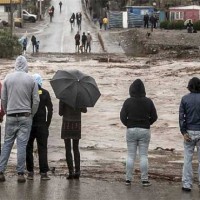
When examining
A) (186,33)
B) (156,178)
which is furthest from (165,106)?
(186,33)

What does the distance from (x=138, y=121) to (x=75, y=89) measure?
113 cm

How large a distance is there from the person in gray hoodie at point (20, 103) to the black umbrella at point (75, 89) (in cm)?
60

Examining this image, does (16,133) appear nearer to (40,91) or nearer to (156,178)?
(40,91)

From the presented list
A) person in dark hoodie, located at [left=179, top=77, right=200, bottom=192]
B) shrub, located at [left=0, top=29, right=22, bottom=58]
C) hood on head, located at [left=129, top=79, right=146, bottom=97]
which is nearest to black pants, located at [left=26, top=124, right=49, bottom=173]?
hood on head, located at [left=129, top=79, right=146, bottom=97]

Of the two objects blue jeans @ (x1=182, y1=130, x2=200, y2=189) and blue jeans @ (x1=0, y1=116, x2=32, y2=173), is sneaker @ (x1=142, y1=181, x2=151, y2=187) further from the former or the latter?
blue jeans @ (x1=0, y1=116, x2=32, y2=173)

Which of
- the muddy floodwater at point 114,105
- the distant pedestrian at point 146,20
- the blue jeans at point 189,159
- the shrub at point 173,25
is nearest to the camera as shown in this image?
the blue jeans at point 189,159

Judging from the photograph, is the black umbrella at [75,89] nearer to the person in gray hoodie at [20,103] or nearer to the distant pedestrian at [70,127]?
the distant pedestrian at [70,127]

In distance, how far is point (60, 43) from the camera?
58.0 meters

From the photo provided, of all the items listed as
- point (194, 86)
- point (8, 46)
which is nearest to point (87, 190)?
point (194, 86)

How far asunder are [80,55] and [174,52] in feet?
22.3

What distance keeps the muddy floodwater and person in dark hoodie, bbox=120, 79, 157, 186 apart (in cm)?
118

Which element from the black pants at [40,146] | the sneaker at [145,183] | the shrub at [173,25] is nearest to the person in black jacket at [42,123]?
the black pants at [40,146]

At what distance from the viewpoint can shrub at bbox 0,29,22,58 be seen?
151ft

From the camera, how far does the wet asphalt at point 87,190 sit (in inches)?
325
